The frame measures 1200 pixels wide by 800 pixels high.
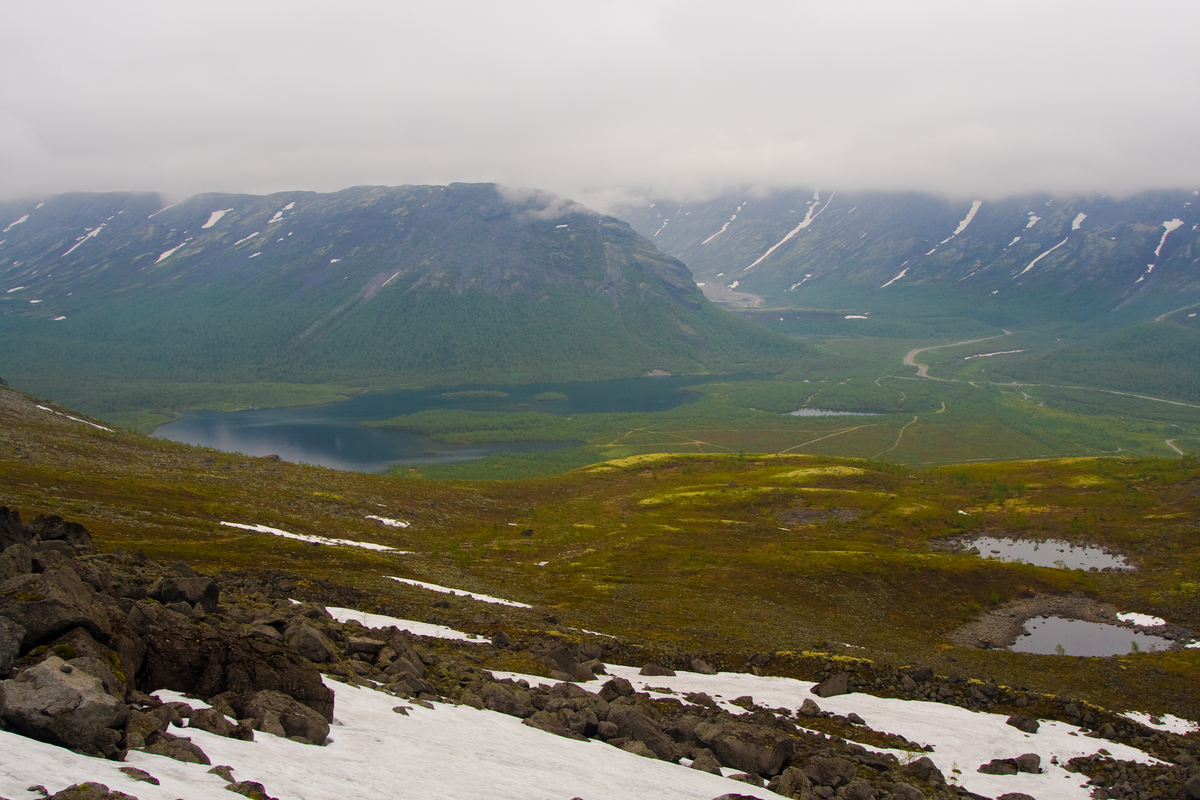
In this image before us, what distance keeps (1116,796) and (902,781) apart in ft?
27.5

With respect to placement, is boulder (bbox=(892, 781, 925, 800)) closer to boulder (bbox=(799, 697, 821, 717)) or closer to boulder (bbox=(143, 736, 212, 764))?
boulder (bbox=(799, 697, 821, 717))

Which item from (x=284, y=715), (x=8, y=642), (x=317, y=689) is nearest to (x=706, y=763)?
(x=317, y=689)

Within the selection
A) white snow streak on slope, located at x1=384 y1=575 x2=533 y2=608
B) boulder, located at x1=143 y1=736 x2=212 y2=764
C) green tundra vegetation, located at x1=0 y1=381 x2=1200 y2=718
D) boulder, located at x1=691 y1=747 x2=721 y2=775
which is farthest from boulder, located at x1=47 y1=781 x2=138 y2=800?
white snow streak on slope, located at x1=384 y1=575 x2=533 y2=608

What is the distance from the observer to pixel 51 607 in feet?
56.7

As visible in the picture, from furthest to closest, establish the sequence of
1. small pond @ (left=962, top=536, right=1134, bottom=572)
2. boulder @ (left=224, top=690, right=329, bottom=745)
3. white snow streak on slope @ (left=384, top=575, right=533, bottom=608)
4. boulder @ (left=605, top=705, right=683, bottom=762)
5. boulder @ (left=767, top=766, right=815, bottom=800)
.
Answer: small pond @ (left=962, top=536, right=1134, bottom=572)
white snow streak on slope @ (left=384, top=575, right=533, bottom=608)
boulder @ (left=605, top=705, right=683, bottom=762)
boulder @ (left=767, top=766, right=815, bottom=800)
boulder @ (left=224, top=690, right=329, bottom=745)

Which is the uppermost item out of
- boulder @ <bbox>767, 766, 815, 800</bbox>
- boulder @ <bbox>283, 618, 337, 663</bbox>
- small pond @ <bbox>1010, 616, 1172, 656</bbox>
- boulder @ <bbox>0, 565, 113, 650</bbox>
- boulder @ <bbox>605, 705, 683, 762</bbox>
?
boulder @ <bbox>0, 565, 113, 650</bbox>

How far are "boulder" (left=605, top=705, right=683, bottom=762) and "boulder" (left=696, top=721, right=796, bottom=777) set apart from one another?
4.83 ft

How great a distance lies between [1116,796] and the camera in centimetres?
2662

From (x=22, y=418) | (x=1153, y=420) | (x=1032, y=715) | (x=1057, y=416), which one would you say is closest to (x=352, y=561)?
(x=1032, y=715)

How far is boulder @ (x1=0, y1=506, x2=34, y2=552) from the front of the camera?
2761 cm

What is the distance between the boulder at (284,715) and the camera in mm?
17969

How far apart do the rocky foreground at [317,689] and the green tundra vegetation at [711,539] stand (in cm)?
548

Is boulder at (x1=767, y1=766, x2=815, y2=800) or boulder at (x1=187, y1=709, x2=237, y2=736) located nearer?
boulder at (x1=187, y1=709, x2=237, y2=736)

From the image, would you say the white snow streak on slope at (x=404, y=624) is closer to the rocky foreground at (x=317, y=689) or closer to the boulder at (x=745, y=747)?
the rocky foreground at (x=317, y=689)
